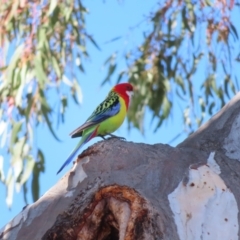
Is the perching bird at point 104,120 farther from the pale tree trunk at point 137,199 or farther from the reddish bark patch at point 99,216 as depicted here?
the reddish bark patch at point 99,216

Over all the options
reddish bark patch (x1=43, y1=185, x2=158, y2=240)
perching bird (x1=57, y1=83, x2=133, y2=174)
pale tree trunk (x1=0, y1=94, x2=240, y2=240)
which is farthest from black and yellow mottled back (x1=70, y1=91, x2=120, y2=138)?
reddish bark patch (x1=43, y1=185, x2=158, y2=240)

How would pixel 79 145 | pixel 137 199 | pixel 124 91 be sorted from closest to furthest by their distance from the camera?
pixel 137 199
pixel 79 145
pixel 124 91

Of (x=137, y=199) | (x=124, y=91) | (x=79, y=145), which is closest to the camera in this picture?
(x=137, y=199)

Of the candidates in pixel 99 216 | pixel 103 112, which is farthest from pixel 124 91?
pixel 99 216

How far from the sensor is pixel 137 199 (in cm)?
214

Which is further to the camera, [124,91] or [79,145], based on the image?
[124,91]

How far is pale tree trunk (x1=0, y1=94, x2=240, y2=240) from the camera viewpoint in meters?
2.16

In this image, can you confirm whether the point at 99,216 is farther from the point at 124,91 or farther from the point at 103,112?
the point at 124,91

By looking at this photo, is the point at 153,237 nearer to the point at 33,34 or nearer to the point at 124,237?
the point at 124,237

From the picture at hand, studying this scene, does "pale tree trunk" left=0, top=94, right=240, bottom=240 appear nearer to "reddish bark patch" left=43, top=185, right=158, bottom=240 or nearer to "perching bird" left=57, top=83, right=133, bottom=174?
"reddish bark patch" left=43, top=185, right=158, bottom=240

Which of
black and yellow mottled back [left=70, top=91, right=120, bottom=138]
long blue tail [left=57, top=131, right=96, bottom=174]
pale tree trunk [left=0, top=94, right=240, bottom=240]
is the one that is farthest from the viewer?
black and yellow mottled back [left=70, top=91, right=120, bottom=138]

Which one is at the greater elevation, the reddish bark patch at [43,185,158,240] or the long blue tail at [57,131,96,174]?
the long blue tail at [57,131,96,174]

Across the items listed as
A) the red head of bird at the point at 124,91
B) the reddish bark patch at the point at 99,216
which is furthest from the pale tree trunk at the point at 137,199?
the red head of bird at the point at 124,91

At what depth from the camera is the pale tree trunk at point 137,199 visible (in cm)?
216
